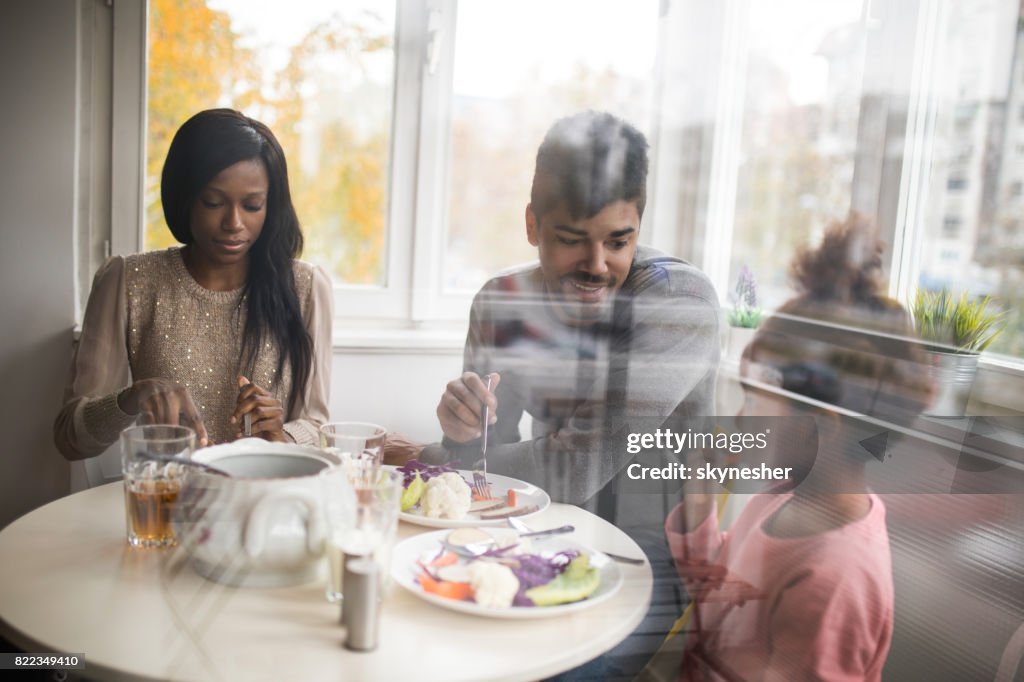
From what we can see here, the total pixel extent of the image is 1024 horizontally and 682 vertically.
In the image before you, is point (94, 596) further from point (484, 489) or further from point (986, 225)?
point (986, 225)

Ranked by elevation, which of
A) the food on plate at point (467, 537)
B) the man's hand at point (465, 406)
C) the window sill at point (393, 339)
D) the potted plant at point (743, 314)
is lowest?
the food on plate at point (467, 537)

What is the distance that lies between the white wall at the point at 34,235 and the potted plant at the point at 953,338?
0.95 meters

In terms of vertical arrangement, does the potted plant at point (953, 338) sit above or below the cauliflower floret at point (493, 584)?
above

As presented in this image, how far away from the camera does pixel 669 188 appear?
3.21ft

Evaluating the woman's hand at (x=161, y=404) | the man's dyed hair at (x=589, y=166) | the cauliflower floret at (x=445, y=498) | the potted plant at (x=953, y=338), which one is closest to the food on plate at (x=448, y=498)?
the cauliflower floret at (x=445, y=498)

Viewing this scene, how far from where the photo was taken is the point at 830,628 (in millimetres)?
882

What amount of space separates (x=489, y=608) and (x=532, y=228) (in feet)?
1.45

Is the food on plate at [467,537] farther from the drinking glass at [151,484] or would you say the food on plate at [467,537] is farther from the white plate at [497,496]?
the drinking glass at [151,484]

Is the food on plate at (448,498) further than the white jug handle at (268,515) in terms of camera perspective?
Yes

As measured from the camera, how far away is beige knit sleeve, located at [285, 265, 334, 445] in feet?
2.89

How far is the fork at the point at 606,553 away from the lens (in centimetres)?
84

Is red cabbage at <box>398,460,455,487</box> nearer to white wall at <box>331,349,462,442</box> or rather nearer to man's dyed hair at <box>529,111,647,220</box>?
white wall at <box>331,349,462,442</box>

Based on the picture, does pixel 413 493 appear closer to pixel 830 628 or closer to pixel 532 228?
pixel 532 228

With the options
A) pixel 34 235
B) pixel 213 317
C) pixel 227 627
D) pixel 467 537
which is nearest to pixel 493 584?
pixel 467 537
